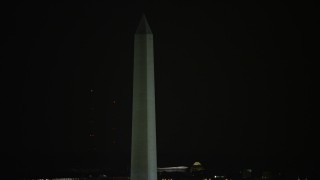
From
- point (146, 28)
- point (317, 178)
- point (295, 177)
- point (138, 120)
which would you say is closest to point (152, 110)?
point (138, 120)

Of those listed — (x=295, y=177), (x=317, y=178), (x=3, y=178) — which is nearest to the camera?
(x=317, y=178)

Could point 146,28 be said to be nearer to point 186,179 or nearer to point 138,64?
point 138,64

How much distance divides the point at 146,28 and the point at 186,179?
127 metres

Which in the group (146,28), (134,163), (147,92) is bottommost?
(134,163)

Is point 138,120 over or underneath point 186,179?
underneath

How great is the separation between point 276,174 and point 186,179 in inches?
789

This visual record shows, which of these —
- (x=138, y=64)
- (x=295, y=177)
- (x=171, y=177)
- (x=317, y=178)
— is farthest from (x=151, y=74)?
(x=171, y=177)

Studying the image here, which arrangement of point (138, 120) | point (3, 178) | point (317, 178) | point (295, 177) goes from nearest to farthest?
1. point (138, 120)
2. point (317, 178)
3. point (295, 177)
4. point (3, 178)

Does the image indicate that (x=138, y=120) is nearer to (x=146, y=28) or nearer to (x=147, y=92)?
(x=147, y=92)

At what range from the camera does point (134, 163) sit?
74.8 meters

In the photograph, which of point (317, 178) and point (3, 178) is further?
point (3, 178)

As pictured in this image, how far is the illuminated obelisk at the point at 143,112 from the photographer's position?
74000 mm

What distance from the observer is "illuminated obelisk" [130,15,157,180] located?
7400 cm

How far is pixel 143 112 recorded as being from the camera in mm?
74000
